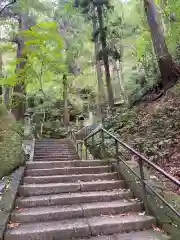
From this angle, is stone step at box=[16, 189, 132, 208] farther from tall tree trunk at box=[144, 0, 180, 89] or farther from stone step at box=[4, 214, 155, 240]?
tall tree trunk at box=[144, 0, 180, 89]

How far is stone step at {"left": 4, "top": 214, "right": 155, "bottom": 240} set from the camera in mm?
2973

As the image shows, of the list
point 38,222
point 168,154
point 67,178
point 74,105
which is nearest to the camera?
point 38,222

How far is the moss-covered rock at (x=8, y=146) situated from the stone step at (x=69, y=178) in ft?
1.40

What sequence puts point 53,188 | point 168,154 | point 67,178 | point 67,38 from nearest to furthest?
point 53,188
point 67,178
point 168,154
point 67,38

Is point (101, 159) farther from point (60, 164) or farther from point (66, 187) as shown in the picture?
point (66, 187)

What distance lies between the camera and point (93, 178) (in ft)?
15.6

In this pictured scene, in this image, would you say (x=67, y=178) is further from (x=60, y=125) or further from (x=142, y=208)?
(x=60, y=125)

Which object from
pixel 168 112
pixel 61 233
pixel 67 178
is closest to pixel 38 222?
pixel 61 233

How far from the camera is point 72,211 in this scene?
3500 millimetres

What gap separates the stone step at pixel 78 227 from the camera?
117 inches

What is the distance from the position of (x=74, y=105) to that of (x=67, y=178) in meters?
16.1

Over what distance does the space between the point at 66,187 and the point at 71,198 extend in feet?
1.26

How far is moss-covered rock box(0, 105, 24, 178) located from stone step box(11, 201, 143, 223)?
3.76ft

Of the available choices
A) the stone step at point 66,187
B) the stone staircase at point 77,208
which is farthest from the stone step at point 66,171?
the stone step at point 66,187
